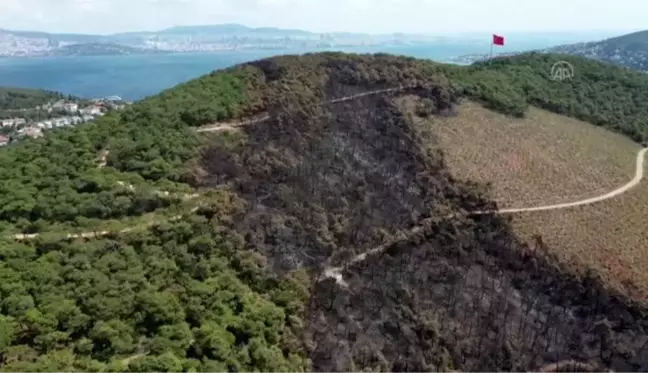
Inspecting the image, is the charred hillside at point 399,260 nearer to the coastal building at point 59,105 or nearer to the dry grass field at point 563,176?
the dry grass field at point 563,176

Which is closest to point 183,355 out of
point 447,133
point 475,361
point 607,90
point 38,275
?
point 38,275

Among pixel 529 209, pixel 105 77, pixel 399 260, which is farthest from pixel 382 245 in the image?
pixel 105 77

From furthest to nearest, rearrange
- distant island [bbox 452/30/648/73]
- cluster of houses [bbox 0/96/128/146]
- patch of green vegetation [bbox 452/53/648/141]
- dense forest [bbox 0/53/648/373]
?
distant island [bbox 452/30/648/73], cluster of houses [bbox 0/96/128/146], patch of green vegetation [bbox 452/53/648/141], dense forest [bbox 0/53/648/373]

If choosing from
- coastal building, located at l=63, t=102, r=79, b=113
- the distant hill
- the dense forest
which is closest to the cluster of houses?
coastal building, located at l=63, t=102, r=79, b=113

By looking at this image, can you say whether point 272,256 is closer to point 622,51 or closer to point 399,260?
point 399,260

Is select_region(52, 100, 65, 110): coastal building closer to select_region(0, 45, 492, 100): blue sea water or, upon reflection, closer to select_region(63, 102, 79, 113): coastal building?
select_region(63, 102, 79, 113): coastal building

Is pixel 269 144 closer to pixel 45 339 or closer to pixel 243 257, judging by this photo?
pixel 243 257
